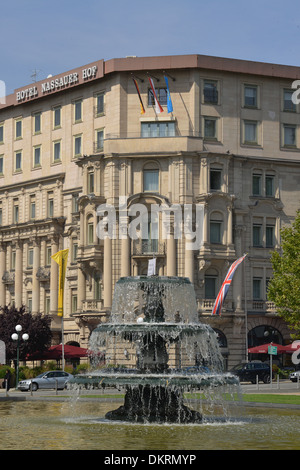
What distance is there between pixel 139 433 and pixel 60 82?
215ft

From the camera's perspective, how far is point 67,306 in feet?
286

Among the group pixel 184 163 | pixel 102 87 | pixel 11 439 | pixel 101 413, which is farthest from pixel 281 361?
pixel 11 439

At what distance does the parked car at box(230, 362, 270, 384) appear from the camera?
6806 centimetres

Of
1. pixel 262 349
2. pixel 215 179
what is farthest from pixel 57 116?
pixel 262 349

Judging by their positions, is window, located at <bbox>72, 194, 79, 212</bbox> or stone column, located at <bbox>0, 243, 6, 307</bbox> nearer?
window, located at <bbox>72, 194, 79, 212</bbox>

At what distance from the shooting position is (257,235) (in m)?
83.8

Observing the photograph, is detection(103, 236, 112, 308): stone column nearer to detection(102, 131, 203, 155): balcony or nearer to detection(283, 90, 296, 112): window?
detection(102, 131, 203, 155): balcony

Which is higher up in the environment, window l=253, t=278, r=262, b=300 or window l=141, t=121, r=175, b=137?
window l=141, t=121, r=175, b=137

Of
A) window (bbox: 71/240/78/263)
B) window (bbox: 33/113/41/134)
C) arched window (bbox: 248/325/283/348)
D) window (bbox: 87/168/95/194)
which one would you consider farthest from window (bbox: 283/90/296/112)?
window (bbox: 33/113/41/134)

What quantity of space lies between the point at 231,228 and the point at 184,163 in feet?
22.5

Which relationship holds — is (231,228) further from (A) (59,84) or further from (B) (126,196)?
(A) (59,84)

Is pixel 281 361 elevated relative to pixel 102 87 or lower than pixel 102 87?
lower

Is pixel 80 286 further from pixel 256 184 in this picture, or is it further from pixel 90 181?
pixel 256 184

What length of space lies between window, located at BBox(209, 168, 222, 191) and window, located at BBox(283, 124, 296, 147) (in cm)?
774
